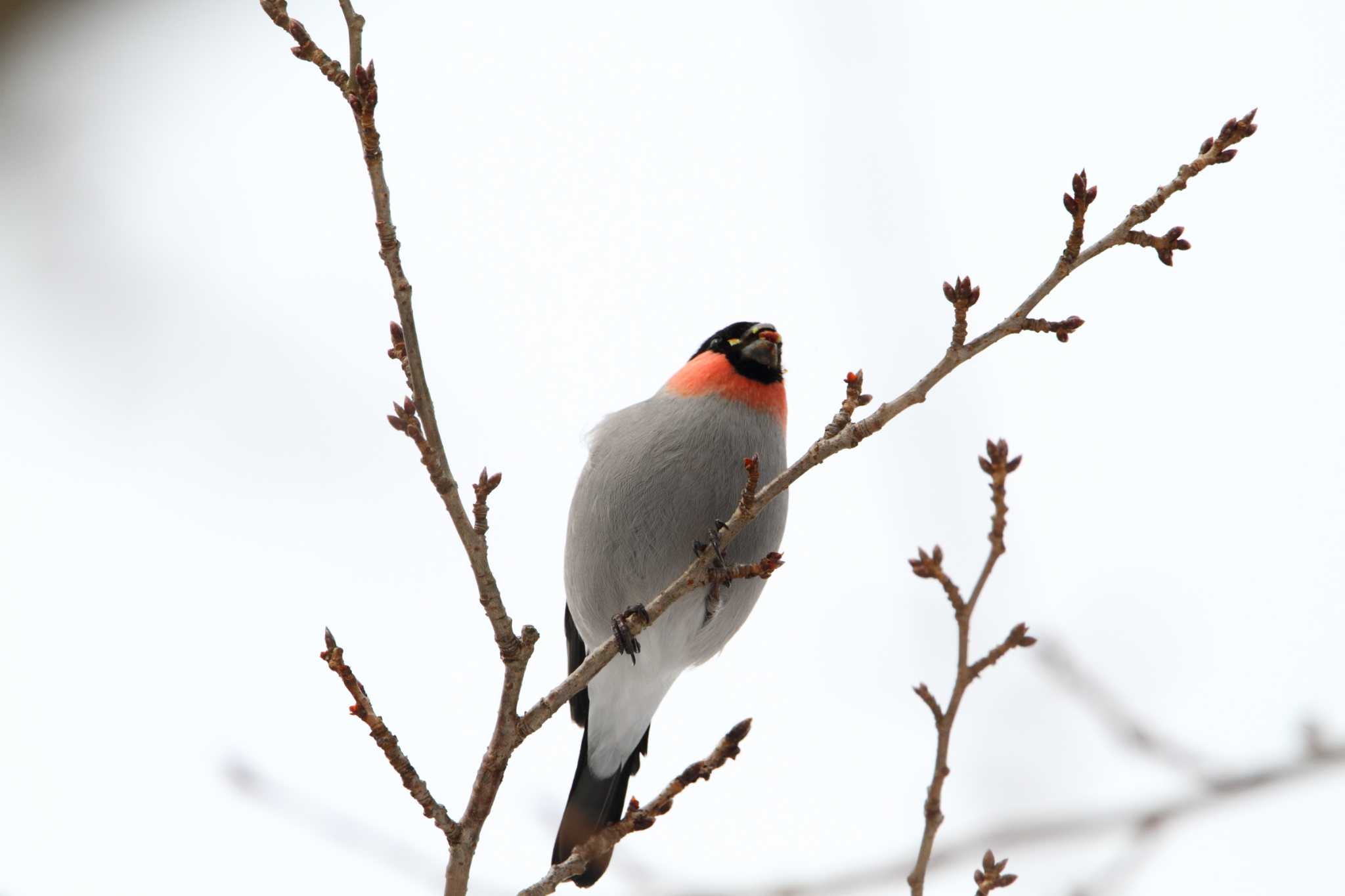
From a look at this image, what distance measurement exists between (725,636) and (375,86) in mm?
2985

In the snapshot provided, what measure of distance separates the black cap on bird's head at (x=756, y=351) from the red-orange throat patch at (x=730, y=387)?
1.3 inches

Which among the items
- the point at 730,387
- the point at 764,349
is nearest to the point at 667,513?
the point at 730,387

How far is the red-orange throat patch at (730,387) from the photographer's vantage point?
5.60 meters

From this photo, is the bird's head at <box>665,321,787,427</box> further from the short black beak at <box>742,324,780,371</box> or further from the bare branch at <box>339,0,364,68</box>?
the bare branch at <box>339,0,364,68</box>

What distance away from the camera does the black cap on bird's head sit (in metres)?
5.74

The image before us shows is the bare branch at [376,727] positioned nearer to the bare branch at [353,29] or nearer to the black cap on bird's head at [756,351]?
the bare branch at [353,29]

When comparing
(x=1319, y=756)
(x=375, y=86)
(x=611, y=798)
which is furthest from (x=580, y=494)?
(x=1319, y=756)

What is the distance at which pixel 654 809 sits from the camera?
12.2ft

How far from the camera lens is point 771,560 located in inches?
155

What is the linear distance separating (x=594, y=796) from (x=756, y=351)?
2158 millimetres

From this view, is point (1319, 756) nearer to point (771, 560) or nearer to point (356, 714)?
point (771, 560)

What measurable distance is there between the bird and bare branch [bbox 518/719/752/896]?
1.00 meters

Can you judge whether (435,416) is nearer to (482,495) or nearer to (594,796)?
(482,495)

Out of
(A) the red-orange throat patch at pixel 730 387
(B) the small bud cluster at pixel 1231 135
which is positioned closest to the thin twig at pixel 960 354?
(B) the small bud cluster at pixel 1231 135
